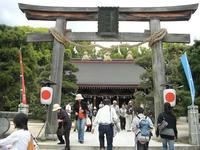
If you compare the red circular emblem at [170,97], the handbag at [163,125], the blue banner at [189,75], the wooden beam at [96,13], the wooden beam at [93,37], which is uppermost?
the wooden beam at [96,13]

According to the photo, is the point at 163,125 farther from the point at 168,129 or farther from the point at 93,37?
the point at 93,37

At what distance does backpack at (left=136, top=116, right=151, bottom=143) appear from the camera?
440 centimetres

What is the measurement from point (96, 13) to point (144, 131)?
5646mm

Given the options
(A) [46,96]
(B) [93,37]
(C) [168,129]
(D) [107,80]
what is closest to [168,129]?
(C) [168,129]

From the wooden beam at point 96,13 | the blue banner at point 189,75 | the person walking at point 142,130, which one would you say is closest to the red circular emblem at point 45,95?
the wooden beam at point 96,13

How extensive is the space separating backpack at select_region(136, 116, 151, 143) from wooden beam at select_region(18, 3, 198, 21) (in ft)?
16.9

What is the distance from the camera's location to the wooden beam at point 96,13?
7.95 m

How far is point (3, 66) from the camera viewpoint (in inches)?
320

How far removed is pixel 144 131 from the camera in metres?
4.41

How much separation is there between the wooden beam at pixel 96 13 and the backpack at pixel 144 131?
5137 mm

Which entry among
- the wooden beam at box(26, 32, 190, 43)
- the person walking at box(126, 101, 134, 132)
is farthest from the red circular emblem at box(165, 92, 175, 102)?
the person walking at box(126, 101, 134, 132)

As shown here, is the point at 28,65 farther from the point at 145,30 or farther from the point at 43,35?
the point at 145,30

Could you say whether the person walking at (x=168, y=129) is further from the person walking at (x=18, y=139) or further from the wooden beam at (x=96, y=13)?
the wooden beam at (x=96, y=13)

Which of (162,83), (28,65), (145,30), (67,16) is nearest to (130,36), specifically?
(145,30)
